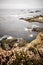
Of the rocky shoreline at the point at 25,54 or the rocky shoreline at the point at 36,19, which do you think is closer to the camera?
the rocky shoreline at the point at 25,54

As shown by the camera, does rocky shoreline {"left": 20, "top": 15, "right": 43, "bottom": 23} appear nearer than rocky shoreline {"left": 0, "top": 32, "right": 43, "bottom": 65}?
No

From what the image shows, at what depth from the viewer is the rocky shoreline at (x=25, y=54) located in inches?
101

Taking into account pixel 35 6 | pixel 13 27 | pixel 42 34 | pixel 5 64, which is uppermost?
pixel 35 6

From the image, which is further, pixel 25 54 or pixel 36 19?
pixel 36 19

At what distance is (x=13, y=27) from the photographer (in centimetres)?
282

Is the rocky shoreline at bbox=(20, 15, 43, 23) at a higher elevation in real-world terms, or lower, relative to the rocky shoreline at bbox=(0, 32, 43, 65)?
higher

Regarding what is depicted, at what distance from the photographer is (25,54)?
2.63 m

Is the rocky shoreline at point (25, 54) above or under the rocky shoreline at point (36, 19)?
under

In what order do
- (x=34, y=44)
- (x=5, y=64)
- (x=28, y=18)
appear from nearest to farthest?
(x=5, y=64) → (x=34, y=44) → (x=28, y=18)

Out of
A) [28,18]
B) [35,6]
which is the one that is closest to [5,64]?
[28,18]

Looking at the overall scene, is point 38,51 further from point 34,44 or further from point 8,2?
point 8,2

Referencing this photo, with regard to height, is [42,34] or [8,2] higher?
[8,2]

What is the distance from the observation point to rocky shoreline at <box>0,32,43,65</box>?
2.56m

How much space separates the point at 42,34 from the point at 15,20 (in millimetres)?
492
